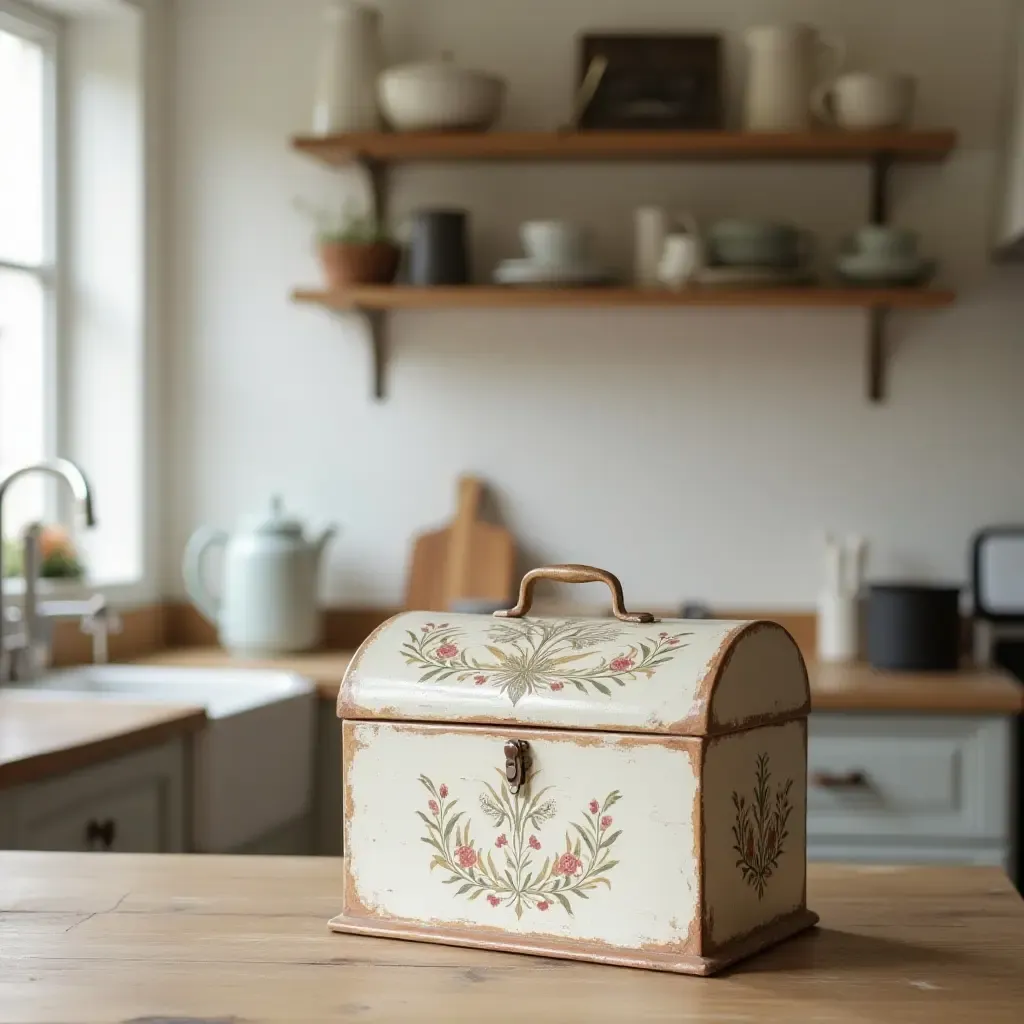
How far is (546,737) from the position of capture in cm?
101

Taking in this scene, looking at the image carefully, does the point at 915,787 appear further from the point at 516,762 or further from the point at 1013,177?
the point at 516,762

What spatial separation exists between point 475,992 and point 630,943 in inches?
4.4

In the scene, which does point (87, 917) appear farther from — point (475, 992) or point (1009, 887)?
point (1009, 887)

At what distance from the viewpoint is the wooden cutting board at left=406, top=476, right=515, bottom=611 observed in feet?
10.9

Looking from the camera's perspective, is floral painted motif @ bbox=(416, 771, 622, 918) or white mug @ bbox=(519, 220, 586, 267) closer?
floral painted motif @ bbox=(416, 771, 622, 918)

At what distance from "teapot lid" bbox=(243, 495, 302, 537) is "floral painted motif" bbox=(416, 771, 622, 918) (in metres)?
2.19

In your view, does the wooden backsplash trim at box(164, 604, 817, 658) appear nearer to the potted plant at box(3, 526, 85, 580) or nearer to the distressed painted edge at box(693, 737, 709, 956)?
the potted plant at box(3, 526, 85, 580)

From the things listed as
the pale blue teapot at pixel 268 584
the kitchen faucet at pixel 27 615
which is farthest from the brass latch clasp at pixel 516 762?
the pale blue teapot at pixel 268 584

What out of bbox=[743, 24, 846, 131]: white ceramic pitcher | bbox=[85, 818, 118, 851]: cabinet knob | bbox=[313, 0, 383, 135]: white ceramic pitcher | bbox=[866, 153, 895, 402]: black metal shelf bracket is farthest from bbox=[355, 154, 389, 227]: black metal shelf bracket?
bbox=[85, 818, 118, 851]: cabinet knob

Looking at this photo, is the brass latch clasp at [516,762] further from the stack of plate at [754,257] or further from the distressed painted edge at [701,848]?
the stack of plate at [754,257]

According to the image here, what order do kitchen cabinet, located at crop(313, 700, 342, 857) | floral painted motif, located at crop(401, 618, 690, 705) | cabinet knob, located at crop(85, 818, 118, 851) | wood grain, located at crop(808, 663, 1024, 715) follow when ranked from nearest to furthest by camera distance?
floral painted motif, located at crop(401, 618, 690, 705) < cabinet knob, located at crop(85, 818, 118, 851) < wood grain, located at crop(808, 663, 1024, 715) < kitchen cabinet, located at crop(313, 700, 342, 857)

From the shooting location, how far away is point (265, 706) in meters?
2.68

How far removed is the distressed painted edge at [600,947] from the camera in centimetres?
96

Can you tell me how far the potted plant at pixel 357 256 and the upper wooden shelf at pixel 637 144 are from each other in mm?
173
